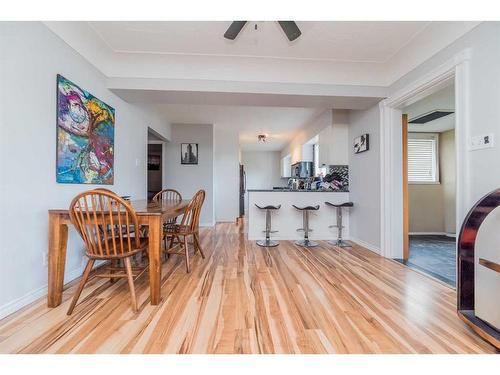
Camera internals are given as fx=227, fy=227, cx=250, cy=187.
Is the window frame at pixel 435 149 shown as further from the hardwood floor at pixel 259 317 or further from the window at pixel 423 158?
the hardwood floor at pixel 259 317

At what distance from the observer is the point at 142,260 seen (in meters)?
2.90

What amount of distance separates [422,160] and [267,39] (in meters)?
4.37

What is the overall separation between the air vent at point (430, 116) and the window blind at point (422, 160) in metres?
0.81

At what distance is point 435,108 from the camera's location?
3.62 meters

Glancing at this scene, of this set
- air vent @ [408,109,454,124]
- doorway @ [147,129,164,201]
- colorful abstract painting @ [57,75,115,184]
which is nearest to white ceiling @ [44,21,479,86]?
colorful abstract painting @ [57,75,115,184]

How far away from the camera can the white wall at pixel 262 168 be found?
937 cm

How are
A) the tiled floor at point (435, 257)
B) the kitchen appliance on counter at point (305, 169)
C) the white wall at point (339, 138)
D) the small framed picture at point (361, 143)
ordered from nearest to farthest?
1. the tiled floor at point (435, 257)
2. the small framed picture at point (361, 143)
3. the white wall at point (339, 138)
4. the kitchen appliance on counter at point (305, 169)

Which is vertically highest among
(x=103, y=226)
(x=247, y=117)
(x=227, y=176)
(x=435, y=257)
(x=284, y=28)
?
(x=247, y=117)

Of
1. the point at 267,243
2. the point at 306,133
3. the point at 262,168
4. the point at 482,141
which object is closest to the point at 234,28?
the point at 482,141

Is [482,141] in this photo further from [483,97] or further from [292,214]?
[292,214]

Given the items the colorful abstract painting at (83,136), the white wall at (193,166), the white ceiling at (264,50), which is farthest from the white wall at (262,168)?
the colorful abstract painting at (83,136)

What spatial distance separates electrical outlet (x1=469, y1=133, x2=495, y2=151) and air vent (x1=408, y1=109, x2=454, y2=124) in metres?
2.32

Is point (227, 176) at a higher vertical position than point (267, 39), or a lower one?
lower

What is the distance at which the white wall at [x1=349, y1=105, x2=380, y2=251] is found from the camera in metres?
3.25
